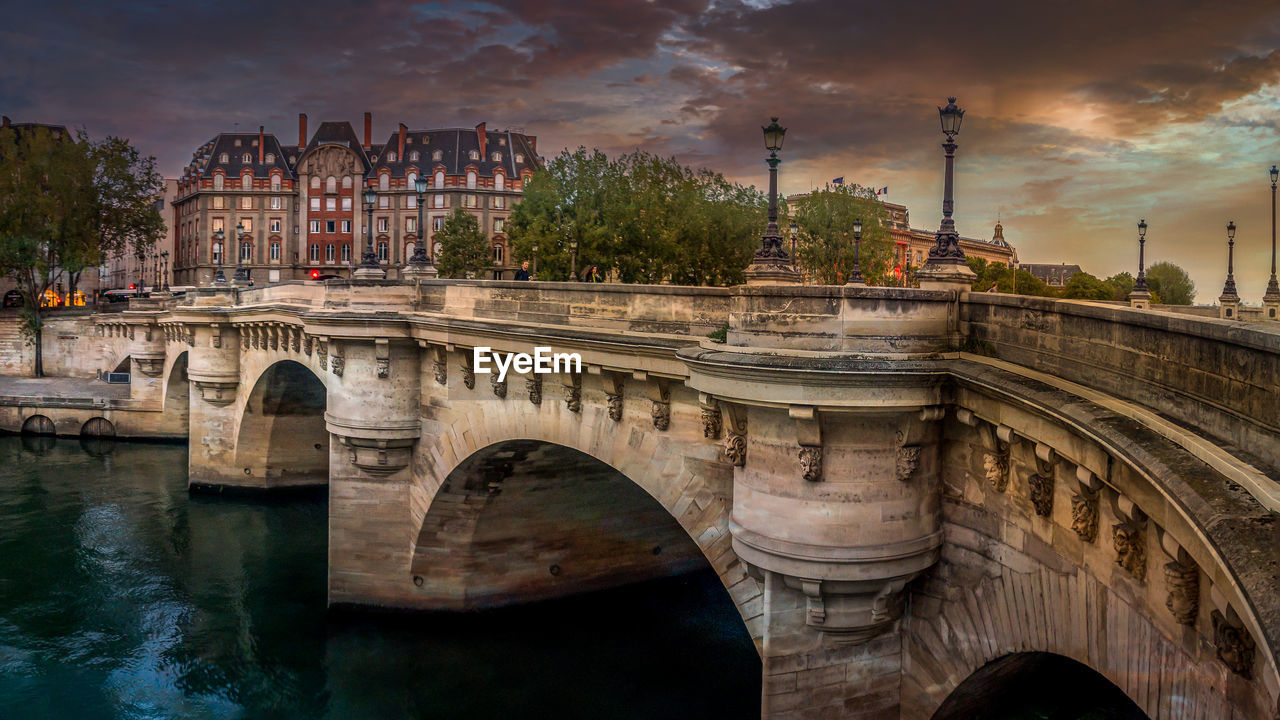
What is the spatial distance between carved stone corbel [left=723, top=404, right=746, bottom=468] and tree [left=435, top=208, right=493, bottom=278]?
63.6m

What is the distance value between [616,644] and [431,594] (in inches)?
186

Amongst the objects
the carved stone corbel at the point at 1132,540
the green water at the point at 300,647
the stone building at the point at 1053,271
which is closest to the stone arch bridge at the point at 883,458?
the carved stone corbel at the point at 1132,540

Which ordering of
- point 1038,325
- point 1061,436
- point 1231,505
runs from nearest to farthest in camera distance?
point 1231,505, point 1061,436, point 1038,325

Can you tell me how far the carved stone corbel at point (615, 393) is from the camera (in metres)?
16.0

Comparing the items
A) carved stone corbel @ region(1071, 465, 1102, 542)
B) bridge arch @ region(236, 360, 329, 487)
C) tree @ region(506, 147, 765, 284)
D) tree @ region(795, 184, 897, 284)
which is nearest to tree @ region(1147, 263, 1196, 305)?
tree @ region(795, 184, 897, 284)

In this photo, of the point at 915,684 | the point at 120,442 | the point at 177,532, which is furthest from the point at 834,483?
the point at 120,442

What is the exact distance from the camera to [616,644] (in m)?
24.3

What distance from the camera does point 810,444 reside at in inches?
438

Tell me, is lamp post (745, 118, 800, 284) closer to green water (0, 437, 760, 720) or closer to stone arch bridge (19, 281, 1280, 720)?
stone arch bridge (19, 281, 1280, 720)

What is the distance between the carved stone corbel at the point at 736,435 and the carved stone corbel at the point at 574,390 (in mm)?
5361

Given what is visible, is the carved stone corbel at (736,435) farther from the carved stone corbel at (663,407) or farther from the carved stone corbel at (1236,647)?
the carved stone corbel at (1236,647)

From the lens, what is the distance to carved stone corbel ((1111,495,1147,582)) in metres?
7.26

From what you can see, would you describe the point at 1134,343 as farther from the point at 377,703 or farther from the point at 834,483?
the point at 377,703

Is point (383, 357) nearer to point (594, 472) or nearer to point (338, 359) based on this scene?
point (338, 359)
